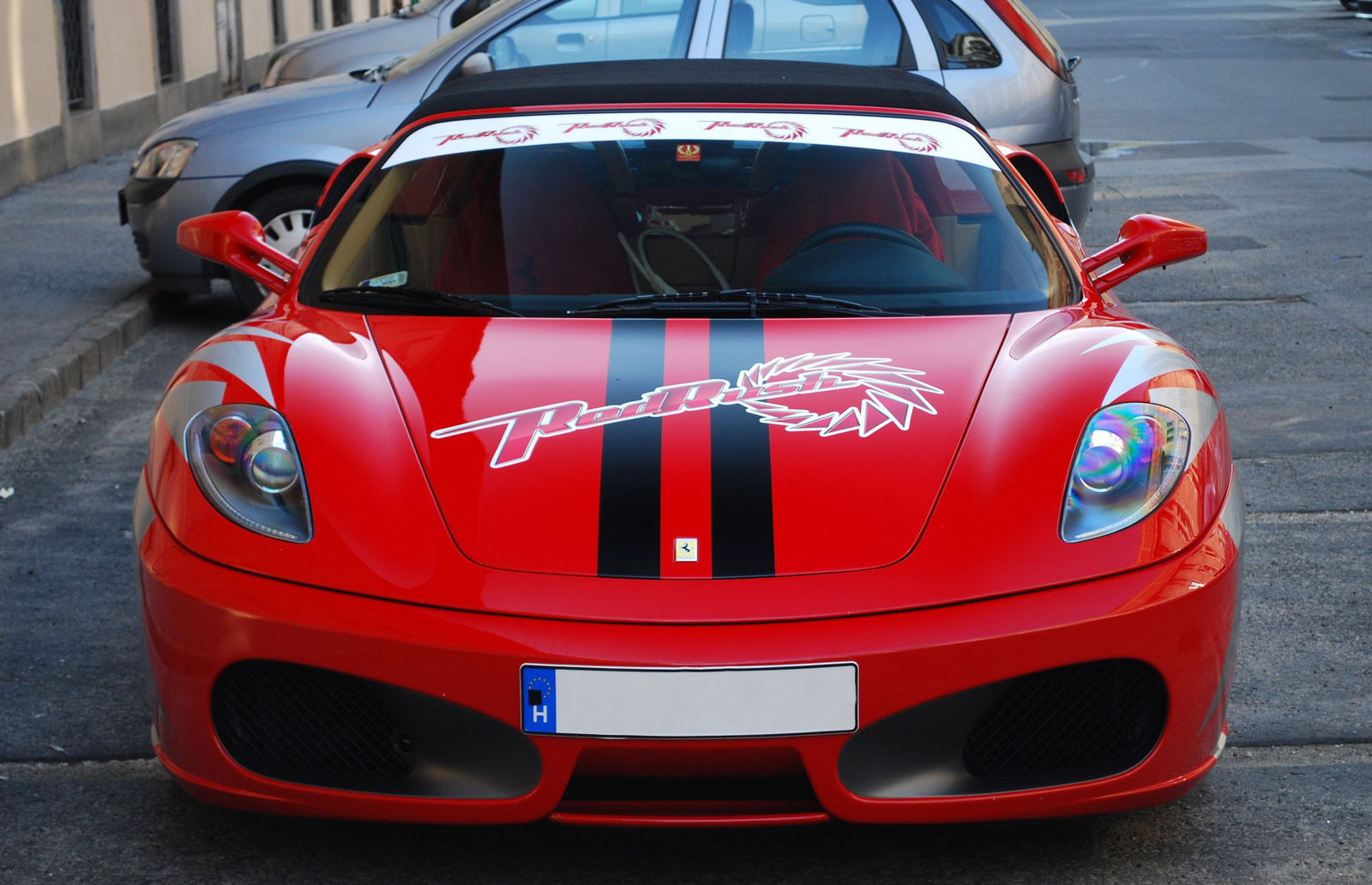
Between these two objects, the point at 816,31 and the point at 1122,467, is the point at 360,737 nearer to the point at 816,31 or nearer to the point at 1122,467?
the point at 1122,467

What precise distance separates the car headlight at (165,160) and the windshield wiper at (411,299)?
4014mm

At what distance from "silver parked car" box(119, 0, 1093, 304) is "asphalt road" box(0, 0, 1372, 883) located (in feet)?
2.22

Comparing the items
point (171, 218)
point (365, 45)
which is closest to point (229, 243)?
point (171, 218)

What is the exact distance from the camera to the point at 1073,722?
2416 millimetres

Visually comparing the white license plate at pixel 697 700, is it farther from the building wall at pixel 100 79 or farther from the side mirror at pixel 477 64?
the building wall at pixel 100 79

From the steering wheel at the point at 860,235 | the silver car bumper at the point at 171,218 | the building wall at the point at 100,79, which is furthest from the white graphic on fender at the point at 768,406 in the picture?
the building wall at the point at 100,79

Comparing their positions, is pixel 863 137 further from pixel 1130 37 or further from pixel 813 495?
pixel 1130 37

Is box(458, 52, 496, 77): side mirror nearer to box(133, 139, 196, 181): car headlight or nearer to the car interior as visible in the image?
box(133, 139, 196, 181): car headlight

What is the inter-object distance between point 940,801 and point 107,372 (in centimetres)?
505

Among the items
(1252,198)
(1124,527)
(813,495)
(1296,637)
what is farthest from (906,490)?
(1252,198)

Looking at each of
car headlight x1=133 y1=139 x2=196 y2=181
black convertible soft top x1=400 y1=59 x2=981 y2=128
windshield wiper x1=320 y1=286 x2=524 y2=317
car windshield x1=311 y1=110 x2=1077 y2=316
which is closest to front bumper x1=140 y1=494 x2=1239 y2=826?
windshield wiper x1=320 y1=286 x2=524 y2=317

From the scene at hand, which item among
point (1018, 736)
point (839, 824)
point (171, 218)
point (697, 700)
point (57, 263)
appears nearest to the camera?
point (697, 700)

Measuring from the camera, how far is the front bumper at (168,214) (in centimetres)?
683

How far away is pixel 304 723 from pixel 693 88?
1865mm
